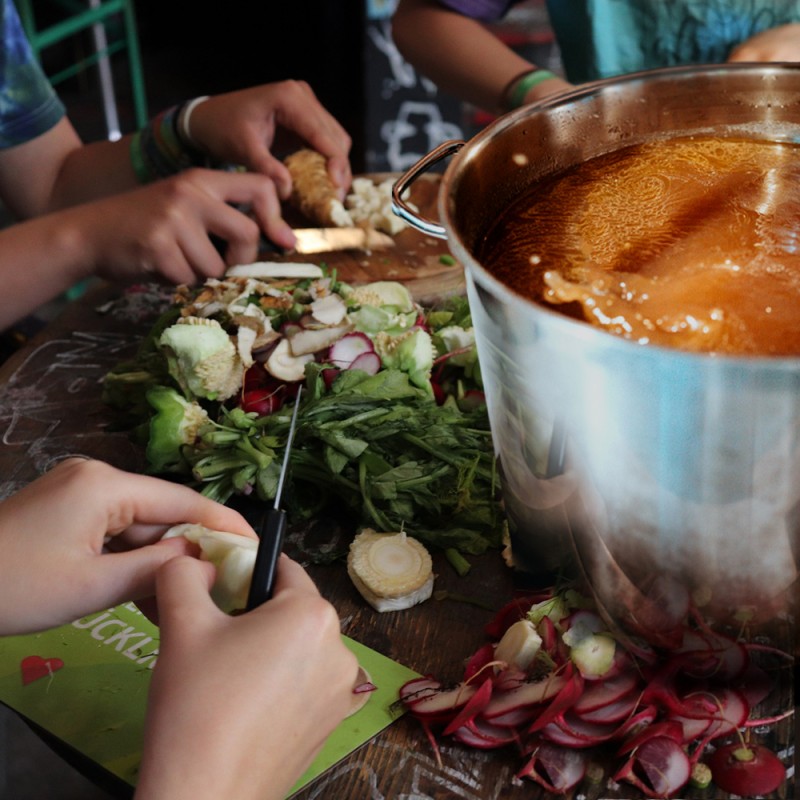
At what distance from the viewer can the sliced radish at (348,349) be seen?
4.18ft

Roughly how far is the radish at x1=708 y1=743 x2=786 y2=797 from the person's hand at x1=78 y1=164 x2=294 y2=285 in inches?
44.7

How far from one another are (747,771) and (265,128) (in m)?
1.54

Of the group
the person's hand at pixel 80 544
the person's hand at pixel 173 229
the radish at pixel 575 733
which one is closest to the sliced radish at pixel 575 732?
the radish at pixel 575 733

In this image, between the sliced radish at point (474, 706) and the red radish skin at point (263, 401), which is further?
the red radish skin at point (263, 401)

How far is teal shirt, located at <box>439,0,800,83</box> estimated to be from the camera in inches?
74.2

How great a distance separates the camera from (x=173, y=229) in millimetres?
1583

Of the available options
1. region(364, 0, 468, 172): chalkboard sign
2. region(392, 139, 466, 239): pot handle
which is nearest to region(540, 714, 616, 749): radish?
region(392, 139, 466, 239): pot handle

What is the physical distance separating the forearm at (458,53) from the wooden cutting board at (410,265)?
425 millimetres

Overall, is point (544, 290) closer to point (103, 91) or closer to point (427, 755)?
point (427, 755)

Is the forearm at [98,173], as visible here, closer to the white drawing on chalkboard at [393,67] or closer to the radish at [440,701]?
the radish at [440,701]

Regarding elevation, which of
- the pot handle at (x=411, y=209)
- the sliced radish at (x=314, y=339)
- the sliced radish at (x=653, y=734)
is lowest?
the sliced radish at (x=653, y=734)

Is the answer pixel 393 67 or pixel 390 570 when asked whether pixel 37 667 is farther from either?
pixel 393 67

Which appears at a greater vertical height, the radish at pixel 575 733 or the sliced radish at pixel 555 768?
the radish at pixel 575 733

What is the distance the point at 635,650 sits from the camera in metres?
0.90
